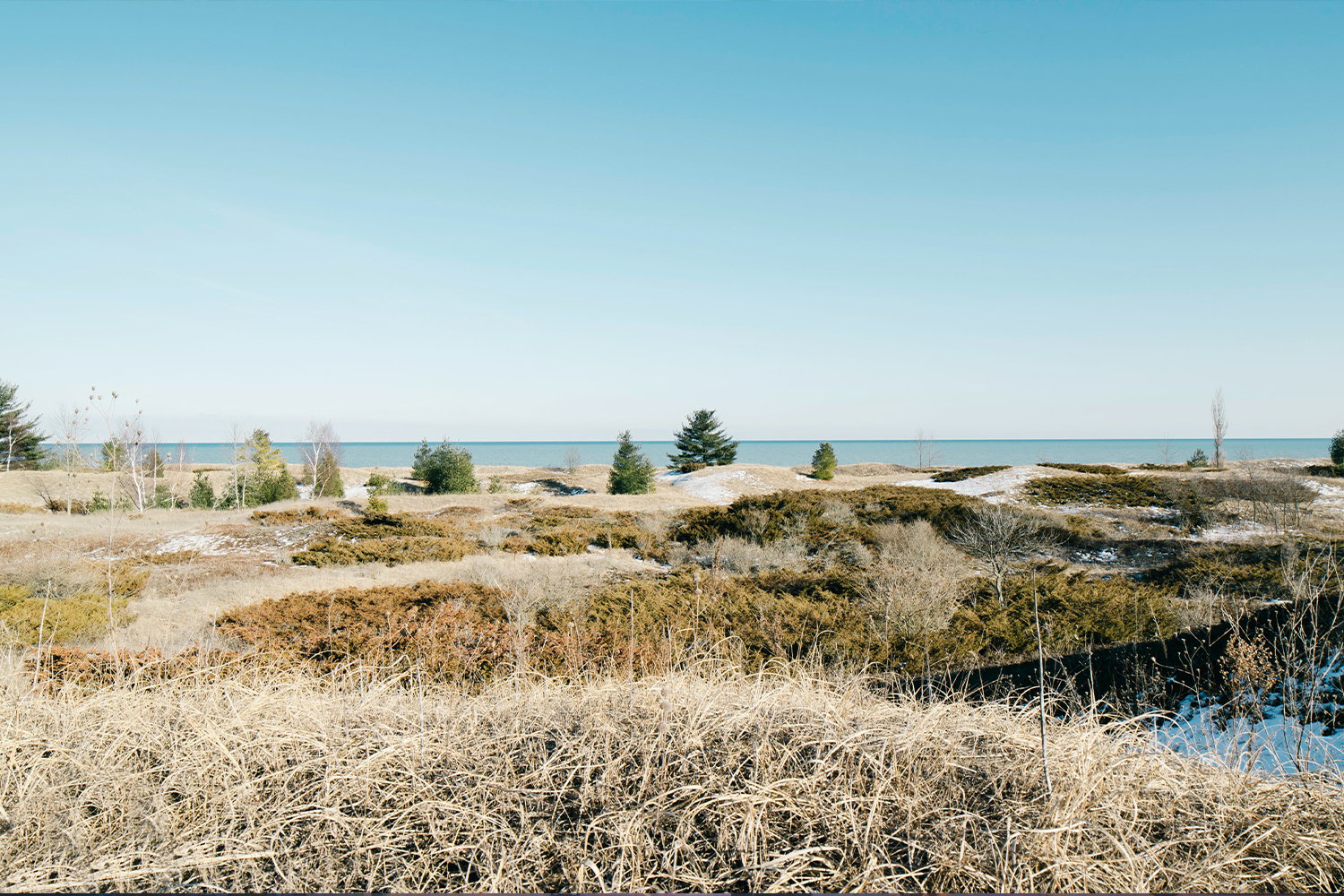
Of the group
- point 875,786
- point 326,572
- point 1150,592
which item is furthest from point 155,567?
point 1150,592

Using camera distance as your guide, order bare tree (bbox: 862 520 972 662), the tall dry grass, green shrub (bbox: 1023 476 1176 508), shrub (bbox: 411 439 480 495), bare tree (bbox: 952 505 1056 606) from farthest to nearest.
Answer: shrub (bbox: 411 439 480 495) → green shrub (bbox: 1023 476 1176 508) → bare tree (bbox: 952 505 1056 606) → bare tree (bbox: 862 520 972 662) → the tall dry grass

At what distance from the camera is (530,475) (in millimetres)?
45656

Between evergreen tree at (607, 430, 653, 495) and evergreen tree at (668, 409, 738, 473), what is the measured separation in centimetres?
1300

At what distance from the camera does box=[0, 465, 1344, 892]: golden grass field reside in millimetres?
1935

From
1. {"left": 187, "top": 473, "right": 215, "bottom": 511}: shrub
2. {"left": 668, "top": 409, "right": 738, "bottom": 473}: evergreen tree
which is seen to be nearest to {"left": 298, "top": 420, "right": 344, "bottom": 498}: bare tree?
{"left": 187, "top": 473, "right": 215, "bottom": 511}: shrub

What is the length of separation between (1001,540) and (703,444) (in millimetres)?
33861

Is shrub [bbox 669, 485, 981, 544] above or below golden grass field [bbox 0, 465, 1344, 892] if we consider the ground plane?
below

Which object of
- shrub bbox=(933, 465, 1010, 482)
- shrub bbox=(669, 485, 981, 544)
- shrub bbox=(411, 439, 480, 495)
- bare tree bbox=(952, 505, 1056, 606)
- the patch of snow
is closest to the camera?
bare tree bbox=(952, 505, 1056, 606)

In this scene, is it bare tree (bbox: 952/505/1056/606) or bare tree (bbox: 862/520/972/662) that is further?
bare tree (bbox: 952/505/1056/606)

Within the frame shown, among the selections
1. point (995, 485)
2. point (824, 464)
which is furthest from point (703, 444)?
point (995, 485)

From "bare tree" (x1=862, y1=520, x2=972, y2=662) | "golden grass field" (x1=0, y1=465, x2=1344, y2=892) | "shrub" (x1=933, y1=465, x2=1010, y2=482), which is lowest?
"bare tree" (x1=862, y1=520, x2=972, y2=662)

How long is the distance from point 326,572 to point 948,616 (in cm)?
1203

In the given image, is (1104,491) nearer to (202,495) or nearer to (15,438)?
(202,495)

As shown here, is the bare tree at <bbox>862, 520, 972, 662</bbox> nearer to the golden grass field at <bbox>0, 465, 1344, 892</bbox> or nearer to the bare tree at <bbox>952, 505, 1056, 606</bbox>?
the bare tree at <bbox>952, 505, 1056, 606</bbox>
